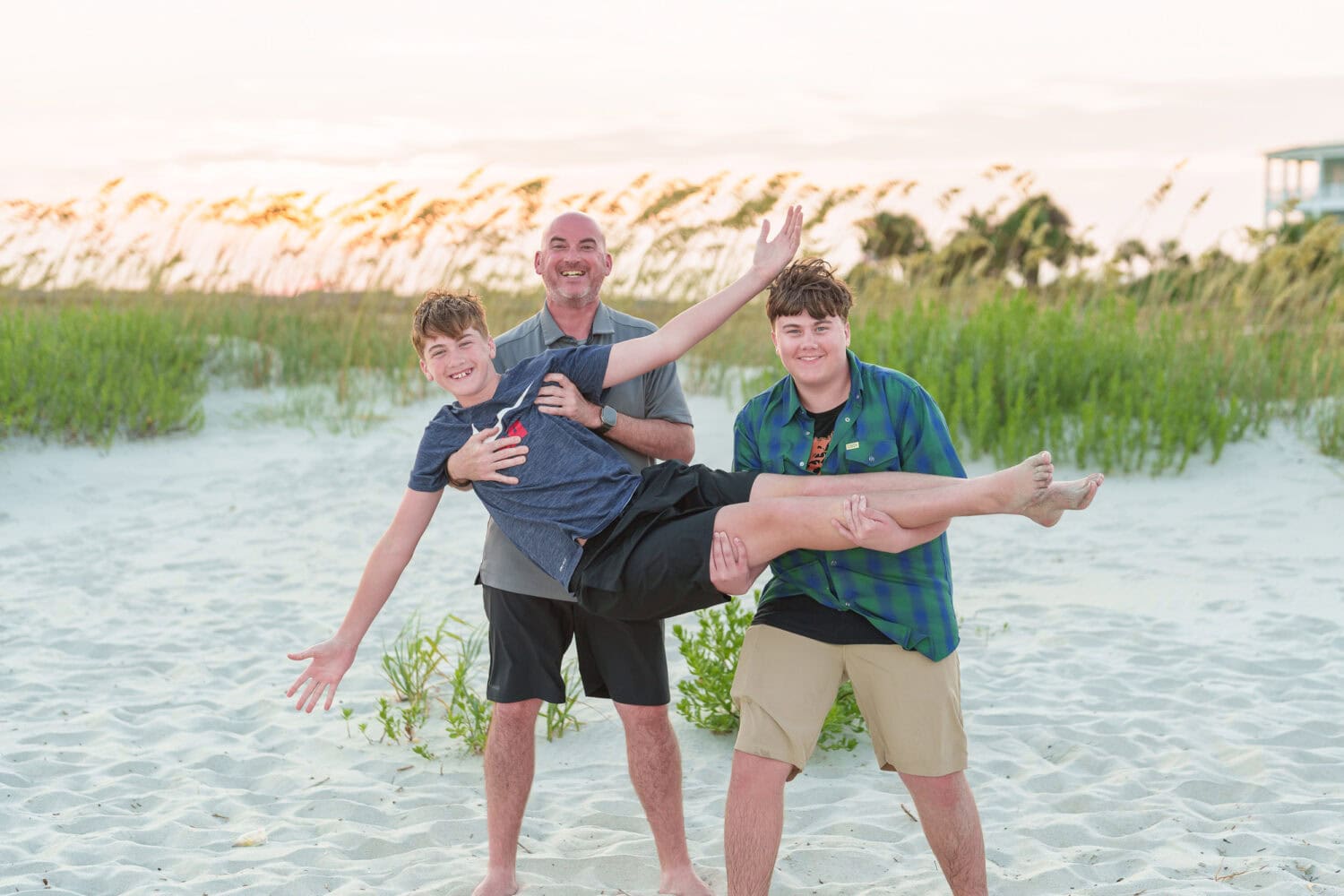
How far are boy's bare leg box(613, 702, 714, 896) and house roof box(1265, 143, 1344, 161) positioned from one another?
61.1 metres

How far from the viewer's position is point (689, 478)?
3420mm

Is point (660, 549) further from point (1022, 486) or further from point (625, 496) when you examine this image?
point (1022, 486)

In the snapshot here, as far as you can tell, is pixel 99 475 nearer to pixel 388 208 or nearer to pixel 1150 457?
pixel 388 208

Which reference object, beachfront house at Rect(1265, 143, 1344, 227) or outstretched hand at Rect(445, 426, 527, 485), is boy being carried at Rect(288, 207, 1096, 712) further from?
beachfront house at Rect(1265, 143, 1344, 227)

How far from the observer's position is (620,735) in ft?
18.0

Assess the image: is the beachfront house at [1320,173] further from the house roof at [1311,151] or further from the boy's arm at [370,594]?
the boy's arm at [370,594]

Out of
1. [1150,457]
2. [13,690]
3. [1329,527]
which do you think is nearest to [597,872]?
[13,690]

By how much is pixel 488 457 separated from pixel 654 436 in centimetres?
56

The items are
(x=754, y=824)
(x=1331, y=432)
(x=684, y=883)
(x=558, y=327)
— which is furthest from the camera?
(x=1331, y=432)

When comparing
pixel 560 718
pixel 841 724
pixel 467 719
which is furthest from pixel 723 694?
pixel 467 719

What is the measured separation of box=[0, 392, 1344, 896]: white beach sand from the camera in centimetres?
417

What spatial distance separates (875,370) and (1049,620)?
4.13m

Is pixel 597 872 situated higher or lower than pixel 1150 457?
lower

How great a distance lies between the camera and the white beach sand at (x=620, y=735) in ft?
13.7
